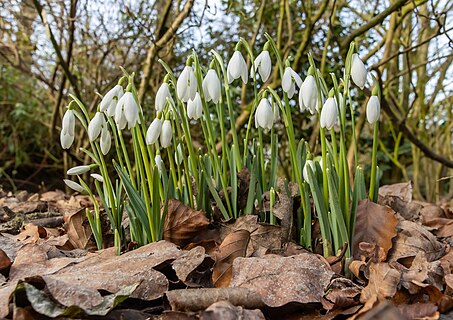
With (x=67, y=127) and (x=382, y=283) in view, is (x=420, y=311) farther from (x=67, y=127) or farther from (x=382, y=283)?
(x=67, y=127)

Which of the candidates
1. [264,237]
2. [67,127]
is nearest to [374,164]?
[264,237]

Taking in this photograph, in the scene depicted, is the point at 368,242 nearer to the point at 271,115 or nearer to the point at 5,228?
the point at 271,115

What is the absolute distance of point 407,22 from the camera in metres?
4.87

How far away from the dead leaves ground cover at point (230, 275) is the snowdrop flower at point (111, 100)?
1.05 feet

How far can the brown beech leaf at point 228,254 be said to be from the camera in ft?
3.85

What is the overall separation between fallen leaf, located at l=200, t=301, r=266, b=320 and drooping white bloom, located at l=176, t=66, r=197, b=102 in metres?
0.65

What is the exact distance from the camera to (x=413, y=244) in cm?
146

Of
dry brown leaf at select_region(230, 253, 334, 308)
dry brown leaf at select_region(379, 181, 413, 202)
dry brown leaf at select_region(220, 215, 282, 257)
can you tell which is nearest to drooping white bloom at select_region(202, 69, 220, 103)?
dry brown leaf at select_region(220, 215, 282, 257)

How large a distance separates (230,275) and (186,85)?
54 cm

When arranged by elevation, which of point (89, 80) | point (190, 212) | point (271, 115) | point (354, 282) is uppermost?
point (89, 80)

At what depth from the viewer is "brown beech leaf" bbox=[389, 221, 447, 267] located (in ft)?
4.63

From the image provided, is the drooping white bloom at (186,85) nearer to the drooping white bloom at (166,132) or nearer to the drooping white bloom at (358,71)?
the drooping white bloom at (166,132)

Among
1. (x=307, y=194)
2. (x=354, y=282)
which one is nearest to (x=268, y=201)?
(x=307, y=194)

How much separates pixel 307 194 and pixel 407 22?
13.0 ft
